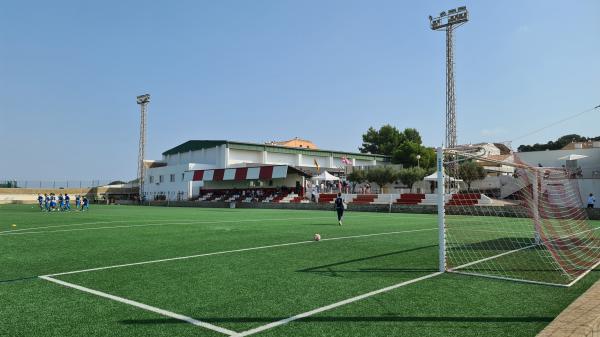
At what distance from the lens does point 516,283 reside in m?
6.73

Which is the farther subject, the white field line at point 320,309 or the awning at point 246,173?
the awning at point 246,173

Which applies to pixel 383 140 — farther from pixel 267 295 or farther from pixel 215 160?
pixel 267 295

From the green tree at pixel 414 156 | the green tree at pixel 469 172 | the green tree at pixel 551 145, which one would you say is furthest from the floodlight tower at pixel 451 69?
the green tree at pixel 551 145

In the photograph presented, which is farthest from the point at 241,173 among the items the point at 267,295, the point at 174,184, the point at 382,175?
the point at 267,295

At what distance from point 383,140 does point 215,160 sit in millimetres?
38158

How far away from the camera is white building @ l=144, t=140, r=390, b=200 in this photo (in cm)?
6178

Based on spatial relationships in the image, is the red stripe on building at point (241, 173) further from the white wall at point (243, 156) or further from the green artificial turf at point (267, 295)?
the green artificial turf at point (267, 295)

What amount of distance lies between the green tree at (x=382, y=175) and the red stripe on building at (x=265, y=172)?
45.3ft

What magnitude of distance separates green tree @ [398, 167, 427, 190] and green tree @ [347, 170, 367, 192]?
20.9 ft

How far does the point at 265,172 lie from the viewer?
175 feet

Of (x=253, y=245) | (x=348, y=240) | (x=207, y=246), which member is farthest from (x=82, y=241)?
(x=348, y=240)

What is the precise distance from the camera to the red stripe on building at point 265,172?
52.7 metres

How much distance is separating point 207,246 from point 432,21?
1751 inches

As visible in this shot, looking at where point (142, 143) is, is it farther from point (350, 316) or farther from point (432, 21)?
point (350, 316)
